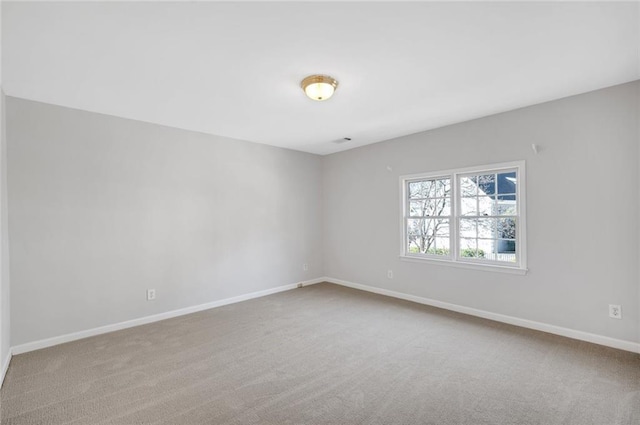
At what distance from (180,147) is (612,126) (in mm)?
4897

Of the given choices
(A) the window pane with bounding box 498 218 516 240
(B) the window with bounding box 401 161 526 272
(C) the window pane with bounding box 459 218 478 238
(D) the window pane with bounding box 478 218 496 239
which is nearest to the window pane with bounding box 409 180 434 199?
(B) the window with bounding box 401 161 526 272

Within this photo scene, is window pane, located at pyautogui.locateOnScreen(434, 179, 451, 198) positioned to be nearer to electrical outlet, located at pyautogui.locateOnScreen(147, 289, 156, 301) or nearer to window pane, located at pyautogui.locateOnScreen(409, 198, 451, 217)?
window pane, located at pyautogui.locateOnScreen(409, 198, 451, 217)

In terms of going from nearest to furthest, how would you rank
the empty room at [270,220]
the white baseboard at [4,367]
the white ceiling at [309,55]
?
1. the white ceiling at [309,55]
2. the empty room at [270,220]
3. the white baseboard at [4,367]

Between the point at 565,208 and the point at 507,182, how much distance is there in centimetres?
67

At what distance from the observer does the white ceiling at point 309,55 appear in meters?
1.82

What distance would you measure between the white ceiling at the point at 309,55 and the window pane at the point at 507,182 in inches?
31.0

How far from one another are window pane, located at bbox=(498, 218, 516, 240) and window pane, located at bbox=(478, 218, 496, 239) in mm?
68

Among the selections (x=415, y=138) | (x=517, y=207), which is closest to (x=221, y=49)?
(x=415, y=138)

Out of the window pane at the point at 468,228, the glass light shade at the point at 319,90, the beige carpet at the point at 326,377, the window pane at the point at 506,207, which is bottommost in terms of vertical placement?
the beige carpet at the point at 326,377

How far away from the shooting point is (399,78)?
267cm

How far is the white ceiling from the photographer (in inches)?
71.6

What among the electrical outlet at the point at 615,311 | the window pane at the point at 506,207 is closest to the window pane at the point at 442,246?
the window pane at the point at 506,207

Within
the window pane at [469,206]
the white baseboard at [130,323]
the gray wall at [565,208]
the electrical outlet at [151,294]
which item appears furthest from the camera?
the window pane at [469,206]

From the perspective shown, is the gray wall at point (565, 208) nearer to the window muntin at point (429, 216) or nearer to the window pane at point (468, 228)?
the window muntin at point (429, 216)
